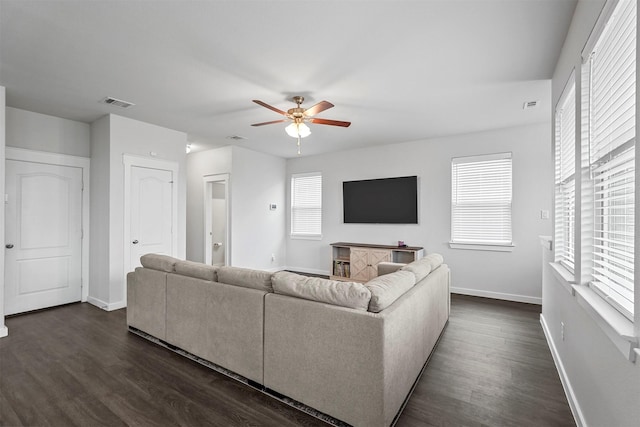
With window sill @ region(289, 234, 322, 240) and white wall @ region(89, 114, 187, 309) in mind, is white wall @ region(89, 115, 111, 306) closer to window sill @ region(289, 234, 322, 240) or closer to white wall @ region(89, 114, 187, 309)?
white wall @ region(89, 114, 187, 309)

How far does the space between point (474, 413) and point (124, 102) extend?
4609mm

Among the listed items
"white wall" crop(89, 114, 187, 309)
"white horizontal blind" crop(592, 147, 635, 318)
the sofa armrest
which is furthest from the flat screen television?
"white horizontal blind" crop(592, 147, 635, 318)

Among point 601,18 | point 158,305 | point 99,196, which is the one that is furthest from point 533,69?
point 99,196

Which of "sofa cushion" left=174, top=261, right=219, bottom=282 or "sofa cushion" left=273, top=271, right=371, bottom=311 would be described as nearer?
"sofa cushion" left=273, top=271, right=371, bottom=311

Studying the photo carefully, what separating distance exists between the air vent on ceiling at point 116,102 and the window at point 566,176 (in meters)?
4.46

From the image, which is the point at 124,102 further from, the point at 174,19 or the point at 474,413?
the point at 474,413

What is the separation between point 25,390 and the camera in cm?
226

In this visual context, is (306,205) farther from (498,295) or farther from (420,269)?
(420,269)

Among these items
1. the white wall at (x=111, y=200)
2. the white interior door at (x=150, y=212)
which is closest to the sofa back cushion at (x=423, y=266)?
the white interior door at (x=150, y=212)

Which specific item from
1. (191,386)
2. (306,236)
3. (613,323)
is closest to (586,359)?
(613,323)

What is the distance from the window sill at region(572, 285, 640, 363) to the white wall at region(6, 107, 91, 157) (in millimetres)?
5828

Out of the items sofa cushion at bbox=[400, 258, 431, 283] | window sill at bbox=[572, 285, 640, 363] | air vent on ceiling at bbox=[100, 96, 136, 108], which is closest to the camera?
window sill at bbox=[572, 285, 640, 363]

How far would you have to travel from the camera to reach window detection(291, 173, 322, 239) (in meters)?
6.84

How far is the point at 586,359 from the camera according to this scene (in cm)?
179
